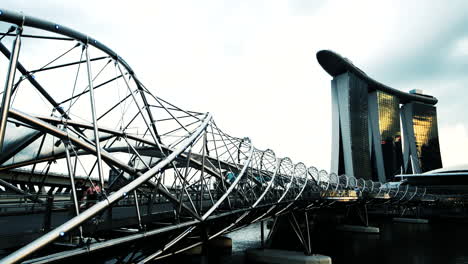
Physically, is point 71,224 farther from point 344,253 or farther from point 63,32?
point 344,253

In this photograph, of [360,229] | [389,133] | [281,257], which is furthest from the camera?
[389,133]

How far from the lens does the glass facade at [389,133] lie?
189500 mm

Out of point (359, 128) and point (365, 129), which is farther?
point (365, 129)

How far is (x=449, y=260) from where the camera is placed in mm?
37031

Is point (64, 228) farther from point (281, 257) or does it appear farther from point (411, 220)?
point (411, 220)

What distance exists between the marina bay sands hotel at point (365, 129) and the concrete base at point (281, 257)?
141 m

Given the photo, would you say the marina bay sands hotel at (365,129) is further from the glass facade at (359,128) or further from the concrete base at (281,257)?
the concrete base at (281,257)

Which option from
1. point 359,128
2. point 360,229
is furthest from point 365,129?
point 360,229

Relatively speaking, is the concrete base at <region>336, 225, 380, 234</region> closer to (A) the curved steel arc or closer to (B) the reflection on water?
(B) the reflection on water

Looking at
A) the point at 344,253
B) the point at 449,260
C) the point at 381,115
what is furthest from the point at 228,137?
the point at 381,115

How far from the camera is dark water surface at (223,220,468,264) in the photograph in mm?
37938

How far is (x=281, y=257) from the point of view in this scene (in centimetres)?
3566

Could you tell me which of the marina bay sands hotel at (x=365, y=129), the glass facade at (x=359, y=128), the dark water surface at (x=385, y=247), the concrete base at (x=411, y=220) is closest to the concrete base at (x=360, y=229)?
the dark water surface at (x=385, y=247)

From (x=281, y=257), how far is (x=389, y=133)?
584 ft
